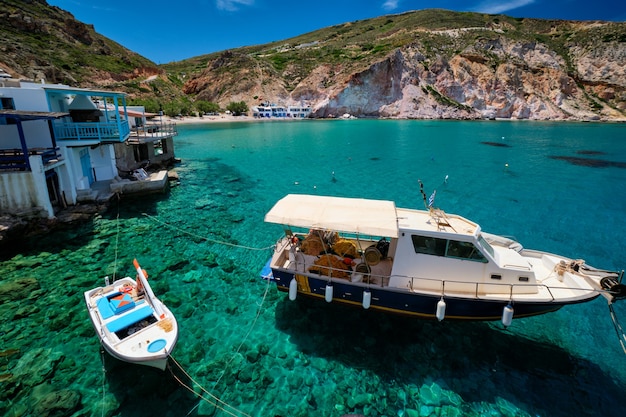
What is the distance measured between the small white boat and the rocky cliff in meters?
115

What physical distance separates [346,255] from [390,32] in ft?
584

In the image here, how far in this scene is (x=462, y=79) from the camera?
110 meters

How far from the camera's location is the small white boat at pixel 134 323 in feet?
24.6

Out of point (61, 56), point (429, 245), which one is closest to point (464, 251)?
point (429, 245)

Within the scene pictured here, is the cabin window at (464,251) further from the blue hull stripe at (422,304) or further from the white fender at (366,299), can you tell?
the white fender at (366,299)

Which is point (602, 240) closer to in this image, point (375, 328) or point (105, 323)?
point (375, 328)

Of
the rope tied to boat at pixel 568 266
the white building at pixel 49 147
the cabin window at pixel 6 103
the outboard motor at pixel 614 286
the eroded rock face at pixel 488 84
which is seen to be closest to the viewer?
the outboard motor at pixel 614 286

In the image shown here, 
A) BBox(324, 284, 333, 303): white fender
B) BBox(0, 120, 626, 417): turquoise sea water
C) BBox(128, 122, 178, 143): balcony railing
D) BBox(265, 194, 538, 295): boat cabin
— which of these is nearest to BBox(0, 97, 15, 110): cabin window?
BBox(0, 120, 626, 417): turquoise sea water

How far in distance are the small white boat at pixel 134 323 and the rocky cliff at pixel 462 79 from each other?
115115 millimetres

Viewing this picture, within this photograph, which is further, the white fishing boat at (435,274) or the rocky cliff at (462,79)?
the rocky cliff at (462,79)

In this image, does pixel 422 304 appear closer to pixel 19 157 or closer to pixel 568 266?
pixel 568 266

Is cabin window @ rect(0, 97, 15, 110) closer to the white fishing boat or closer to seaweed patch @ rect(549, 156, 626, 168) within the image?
the white fishing boat

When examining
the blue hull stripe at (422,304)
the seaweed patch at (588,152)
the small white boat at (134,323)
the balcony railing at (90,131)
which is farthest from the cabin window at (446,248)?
the seaweed patch at (588,152)

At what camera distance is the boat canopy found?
901 centimetres
